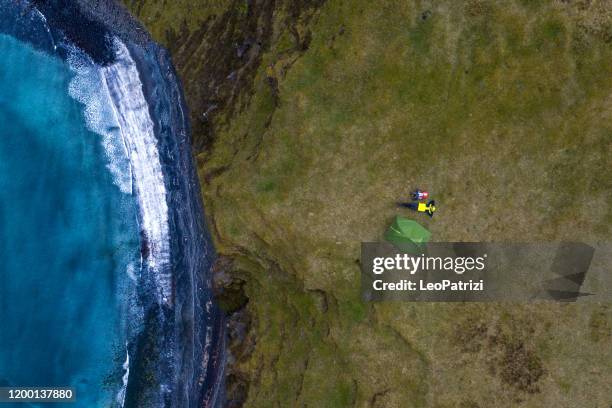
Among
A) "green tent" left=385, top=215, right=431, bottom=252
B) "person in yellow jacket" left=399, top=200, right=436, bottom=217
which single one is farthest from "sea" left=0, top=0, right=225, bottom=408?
"person in yellow jacket" left=399, top=200, right=436, bottom=217

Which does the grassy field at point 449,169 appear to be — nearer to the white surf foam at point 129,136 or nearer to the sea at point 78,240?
the white surf foam at point 129,136

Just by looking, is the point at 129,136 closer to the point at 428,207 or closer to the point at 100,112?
the point at 100,112

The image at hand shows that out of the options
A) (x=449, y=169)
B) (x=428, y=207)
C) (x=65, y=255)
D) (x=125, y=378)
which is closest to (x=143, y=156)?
(x=65, y=255)

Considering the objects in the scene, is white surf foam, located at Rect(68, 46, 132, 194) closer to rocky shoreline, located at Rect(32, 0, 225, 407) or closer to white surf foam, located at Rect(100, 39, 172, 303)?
white surf foam, located at Rect(100, 39, 172, 303)

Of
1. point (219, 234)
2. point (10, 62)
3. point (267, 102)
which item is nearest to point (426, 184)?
point (267, 102)

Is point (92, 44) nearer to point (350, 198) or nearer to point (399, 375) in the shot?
point (350, 198)
